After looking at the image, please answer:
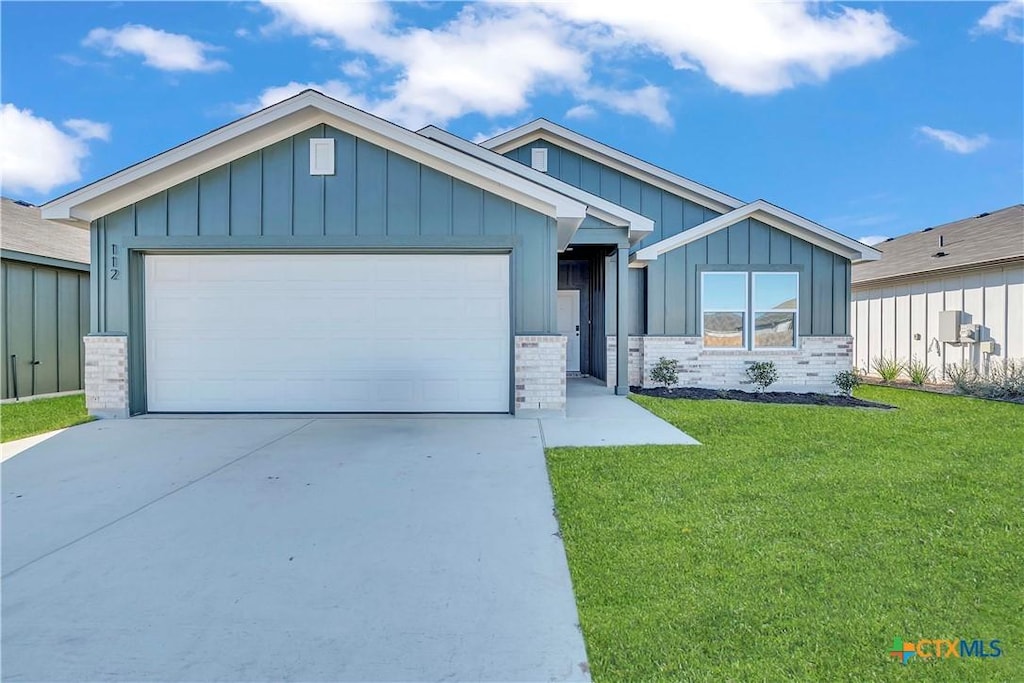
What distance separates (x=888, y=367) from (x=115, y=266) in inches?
676

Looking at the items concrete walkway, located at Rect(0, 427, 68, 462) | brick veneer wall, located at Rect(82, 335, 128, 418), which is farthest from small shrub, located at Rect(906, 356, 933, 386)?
concrete walkway, located at Rect(0, 427, 68, 462)

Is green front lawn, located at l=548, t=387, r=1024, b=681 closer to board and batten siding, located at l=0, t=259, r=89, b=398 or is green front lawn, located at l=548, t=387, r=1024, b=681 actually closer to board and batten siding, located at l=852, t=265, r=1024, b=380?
board and batten siding, located at l=852, t=265, r=1024, b=380

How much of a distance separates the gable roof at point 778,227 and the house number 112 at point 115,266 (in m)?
8.82

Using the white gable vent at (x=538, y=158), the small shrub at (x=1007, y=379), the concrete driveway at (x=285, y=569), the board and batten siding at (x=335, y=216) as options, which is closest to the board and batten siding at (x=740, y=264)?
the small shrub at (x=1007, y=379)

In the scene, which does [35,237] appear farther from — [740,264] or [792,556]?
[740,264]

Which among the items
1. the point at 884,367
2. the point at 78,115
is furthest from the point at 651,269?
the point at 78,115

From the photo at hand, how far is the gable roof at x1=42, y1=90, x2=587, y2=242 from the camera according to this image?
266 inches

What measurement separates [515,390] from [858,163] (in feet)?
56.5

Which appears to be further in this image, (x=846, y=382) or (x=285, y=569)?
(x=846, y=382)

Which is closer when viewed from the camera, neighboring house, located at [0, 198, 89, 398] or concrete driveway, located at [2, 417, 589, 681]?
concrete driveway, located at [2, 417, 589, 681]

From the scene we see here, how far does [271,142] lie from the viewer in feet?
23.2

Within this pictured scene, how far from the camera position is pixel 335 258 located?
7.36 meters

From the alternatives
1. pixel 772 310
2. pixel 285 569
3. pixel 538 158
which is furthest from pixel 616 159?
pixel 285 569

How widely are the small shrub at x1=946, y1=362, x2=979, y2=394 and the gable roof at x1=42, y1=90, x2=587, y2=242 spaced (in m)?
9.71
